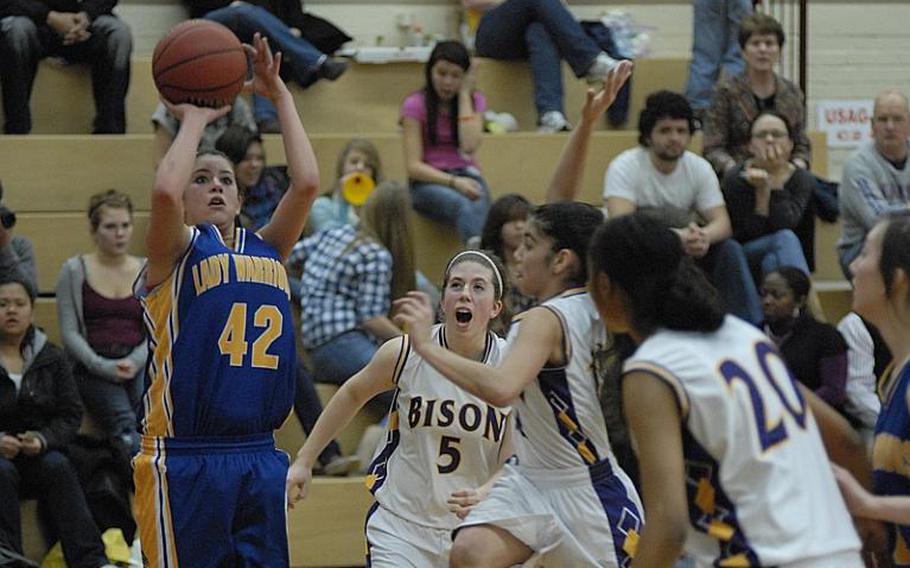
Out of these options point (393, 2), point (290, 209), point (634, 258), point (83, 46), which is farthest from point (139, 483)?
point (393, 2)

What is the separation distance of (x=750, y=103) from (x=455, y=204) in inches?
70.7

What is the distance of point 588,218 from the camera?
15.4ft

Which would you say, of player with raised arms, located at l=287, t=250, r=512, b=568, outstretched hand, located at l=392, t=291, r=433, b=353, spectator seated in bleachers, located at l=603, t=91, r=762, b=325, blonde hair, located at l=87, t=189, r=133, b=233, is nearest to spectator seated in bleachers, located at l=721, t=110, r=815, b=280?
spectator seated in bleachers, located at l=603, t=91, r=762, b=325

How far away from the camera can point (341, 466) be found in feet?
25.4

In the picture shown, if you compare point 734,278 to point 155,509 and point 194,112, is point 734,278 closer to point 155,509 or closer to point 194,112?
point 194,112

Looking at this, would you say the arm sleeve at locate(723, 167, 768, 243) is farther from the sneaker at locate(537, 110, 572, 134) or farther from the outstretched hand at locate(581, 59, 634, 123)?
the outstretched hand at locate(581, 59, 634, 123)

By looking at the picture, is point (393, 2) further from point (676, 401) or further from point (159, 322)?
point (676, 401)

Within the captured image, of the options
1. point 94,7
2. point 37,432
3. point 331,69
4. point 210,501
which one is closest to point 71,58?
point 94,7

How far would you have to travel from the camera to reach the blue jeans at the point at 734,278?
8039mm

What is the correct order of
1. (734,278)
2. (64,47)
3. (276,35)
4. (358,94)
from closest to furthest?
(734,278) < (64,47) < (276,35) < (358,94)

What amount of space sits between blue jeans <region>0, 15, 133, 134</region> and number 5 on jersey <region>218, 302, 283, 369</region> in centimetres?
476

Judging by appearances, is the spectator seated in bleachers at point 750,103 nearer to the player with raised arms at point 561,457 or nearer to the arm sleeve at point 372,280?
the arm sleeve at point 372,280

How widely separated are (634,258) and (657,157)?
503 centimetres

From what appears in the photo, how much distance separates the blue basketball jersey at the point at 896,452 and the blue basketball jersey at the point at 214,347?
6.01 feet
